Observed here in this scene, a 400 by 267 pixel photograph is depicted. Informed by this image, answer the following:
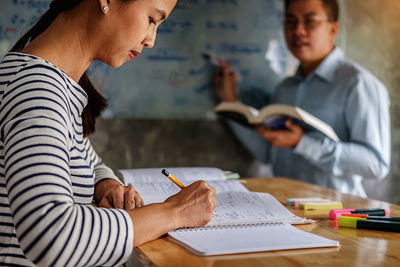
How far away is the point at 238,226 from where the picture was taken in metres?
1.02

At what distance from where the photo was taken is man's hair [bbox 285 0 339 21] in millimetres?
2416

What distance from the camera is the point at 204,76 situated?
2.47 metres

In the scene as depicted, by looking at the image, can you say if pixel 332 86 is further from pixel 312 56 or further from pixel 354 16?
pixel 354 16

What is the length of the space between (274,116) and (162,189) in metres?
0.93

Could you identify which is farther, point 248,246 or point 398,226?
point 398,226

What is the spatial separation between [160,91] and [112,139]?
33 cm

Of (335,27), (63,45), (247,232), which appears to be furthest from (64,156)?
(335,27)

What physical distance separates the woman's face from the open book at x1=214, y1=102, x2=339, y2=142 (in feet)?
3.35

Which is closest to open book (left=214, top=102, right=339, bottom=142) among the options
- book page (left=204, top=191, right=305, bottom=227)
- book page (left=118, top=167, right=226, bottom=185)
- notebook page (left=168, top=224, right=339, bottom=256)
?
book page (left=118, top=167, right=226, bottom=185)

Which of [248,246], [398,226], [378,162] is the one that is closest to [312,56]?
[378,162]

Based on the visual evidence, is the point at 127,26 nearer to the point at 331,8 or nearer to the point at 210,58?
the point at 210,58

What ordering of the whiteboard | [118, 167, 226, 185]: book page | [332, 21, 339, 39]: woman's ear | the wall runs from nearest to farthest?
[118, 167, 226, 185]: book page
the whiteboard
[332, 21, 339, 39]: woman's ear
the wall

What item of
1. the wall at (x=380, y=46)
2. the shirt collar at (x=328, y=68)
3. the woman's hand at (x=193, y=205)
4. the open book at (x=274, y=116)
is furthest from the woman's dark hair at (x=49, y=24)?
the wall at (x=380, y=46)

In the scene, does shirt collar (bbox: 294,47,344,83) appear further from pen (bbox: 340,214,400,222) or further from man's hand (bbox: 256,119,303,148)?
pen (bbox: 340,214,400,222)
